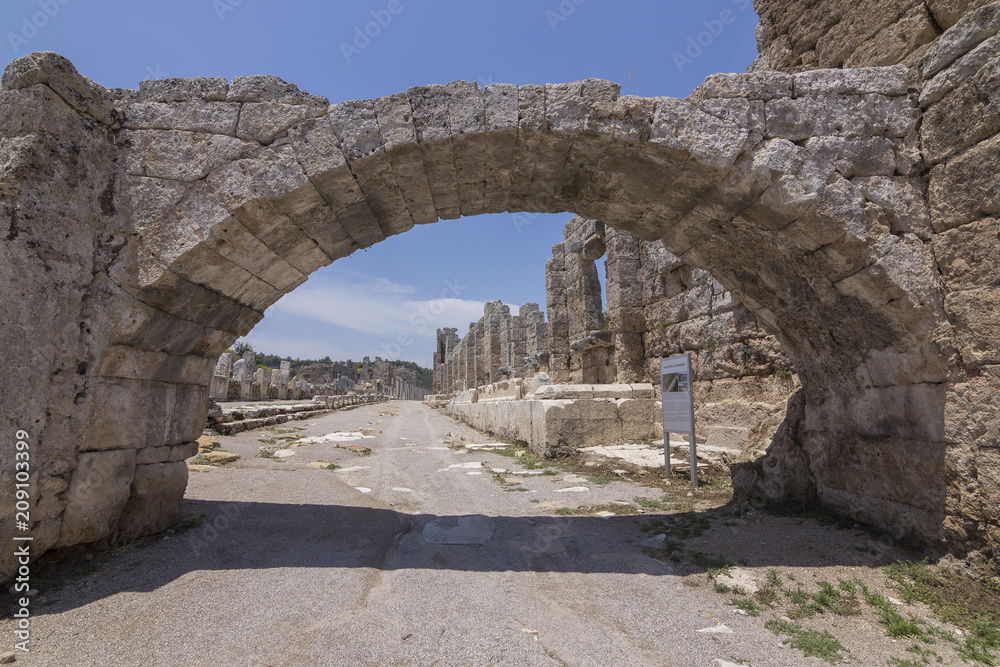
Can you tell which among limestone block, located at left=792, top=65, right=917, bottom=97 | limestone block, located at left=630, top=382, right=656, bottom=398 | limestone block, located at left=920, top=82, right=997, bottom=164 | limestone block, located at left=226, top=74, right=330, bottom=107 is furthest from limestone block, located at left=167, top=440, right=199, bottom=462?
limestone block, located at left=630, top=382, right=656, bottom=398

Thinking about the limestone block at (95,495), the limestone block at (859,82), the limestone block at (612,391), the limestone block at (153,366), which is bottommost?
the limestone block at (95,495)

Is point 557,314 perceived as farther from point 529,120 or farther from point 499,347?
point 499,347

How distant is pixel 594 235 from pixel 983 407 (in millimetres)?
9072

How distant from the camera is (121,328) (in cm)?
340

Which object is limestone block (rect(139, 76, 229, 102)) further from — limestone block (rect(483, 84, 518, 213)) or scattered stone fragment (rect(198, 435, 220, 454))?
scattered stone fragment (rect(198, 435, 220, 454))

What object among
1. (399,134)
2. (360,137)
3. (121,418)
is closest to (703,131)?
(399,134)

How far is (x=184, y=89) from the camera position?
3648mm

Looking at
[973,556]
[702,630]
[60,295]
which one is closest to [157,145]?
[60,295]

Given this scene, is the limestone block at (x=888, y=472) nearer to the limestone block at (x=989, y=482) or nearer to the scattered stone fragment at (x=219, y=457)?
the limestone block at (x=989, y=482)

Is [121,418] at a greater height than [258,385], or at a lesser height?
lesser

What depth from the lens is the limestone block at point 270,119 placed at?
3.54 m

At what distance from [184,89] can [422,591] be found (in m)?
3.98

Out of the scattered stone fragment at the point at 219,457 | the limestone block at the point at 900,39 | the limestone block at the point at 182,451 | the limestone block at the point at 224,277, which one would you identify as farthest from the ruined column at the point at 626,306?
the limestone block at the point at 182,451

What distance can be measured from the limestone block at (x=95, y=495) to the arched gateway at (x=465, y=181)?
0.01 meters
